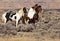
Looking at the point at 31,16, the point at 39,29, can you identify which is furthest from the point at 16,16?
the point at 39,29

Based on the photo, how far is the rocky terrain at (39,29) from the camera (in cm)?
168

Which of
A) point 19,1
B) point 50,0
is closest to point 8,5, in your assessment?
point 19,1

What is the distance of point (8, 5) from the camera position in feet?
6.90

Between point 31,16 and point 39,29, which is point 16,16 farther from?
point 39,29

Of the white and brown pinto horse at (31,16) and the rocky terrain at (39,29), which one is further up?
the white and brown pinto horse at (31,16)

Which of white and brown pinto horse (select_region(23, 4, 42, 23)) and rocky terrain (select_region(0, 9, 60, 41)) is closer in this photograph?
rocky terrain (select_region(0, 9, 60, 41))

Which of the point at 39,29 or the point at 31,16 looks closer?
the point at 39,29

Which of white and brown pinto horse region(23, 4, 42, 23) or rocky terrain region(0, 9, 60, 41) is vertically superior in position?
white and brown pinto horse region(23, 4, 42, 23)

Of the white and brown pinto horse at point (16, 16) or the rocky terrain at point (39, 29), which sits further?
the white and brown pinto horse at point (16, 16)

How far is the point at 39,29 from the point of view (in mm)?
1752

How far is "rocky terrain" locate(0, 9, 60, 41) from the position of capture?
168cm

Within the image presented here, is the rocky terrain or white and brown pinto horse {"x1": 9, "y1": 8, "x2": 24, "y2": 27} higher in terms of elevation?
white and brown pinto horse {"x1": 9, "y1": 8, "x2": 24, "y2": 27}

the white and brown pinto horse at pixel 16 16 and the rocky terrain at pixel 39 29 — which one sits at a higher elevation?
the white and brown pinto horse at pixel 16 16

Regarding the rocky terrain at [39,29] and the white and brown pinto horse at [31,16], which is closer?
the rocky terrain at [39,29]
